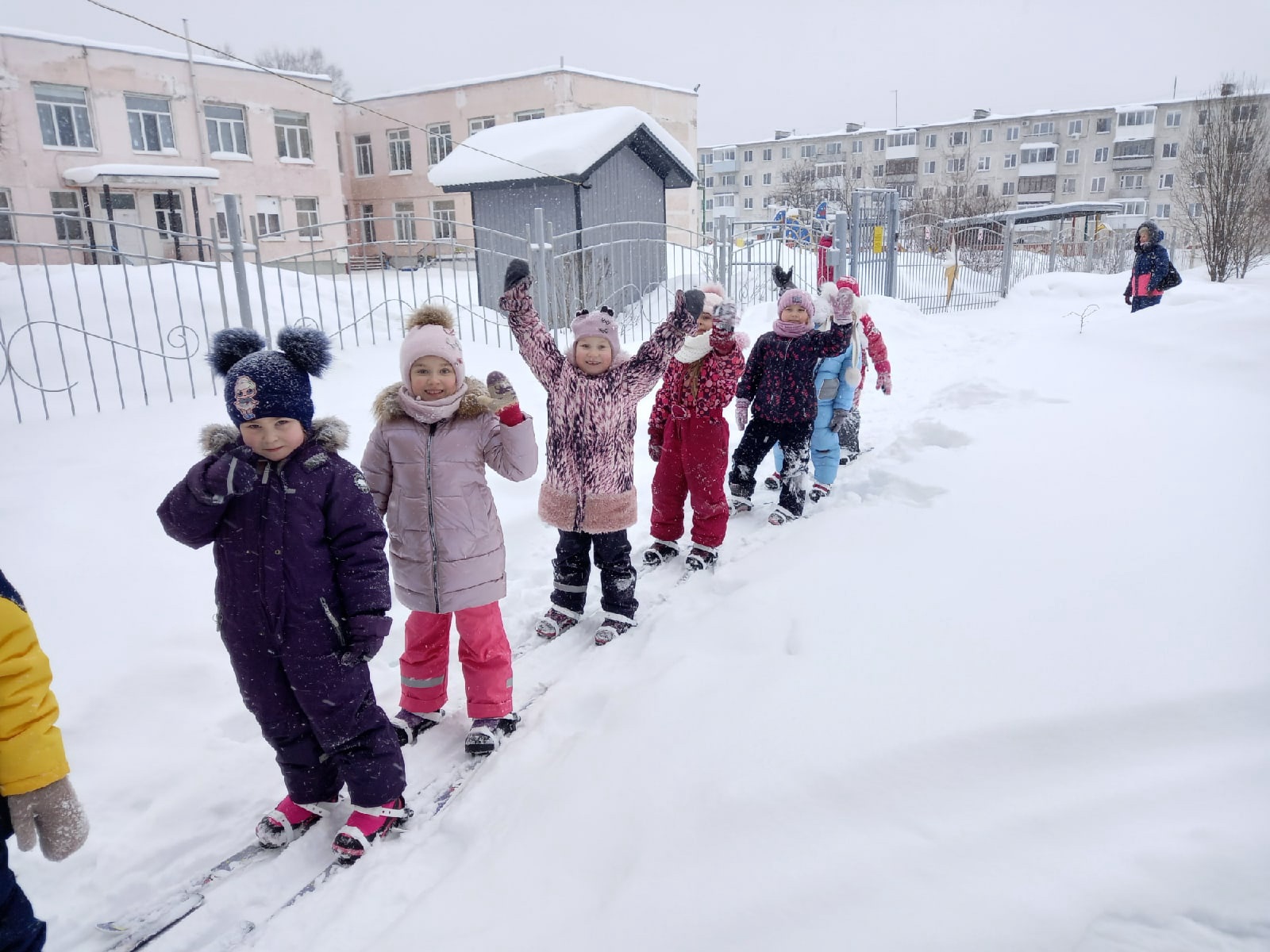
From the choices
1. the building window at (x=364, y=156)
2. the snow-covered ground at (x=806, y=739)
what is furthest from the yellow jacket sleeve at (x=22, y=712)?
the building window at (x=364, y=156)

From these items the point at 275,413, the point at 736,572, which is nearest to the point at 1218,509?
the point at 736,572

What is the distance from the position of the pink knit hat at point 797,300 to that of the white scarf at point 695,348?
77cm

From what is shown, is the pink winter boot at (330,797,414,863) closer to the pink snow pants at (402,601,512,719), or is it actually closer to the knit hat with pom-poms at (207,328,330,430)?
the pink snow pants at (402,601,512,719)

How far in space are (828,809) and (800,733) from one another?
301 millimetres

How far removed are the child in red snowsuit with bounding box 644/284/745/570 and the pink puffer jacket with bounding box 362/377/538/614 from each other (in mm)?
1516

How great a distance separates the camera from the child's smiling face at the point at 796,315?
446 centimetres

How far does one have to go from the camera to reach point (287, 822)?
2.20 meters

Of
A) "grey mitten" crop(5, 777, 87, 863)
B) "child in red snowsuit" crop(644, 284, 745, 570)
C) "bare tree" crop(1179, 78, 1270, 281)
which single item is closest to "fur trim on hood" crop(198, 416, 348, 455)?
"grey mitten" crop(5, 777, 87, 863)

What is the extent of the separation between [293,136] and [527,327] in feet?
73.7

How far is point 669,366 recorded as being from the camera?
4023mm

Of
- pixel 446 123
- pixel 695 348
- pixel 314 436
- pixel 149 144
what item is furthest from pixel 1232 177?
pixel 149 144

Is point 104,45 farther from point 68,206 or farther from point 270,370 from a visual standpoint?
point 270,370

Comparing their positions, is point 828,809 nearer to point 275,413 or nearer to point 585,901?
point 585,901

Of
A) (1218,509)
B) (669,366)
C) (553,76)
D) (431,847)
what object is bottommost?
(431,847)
